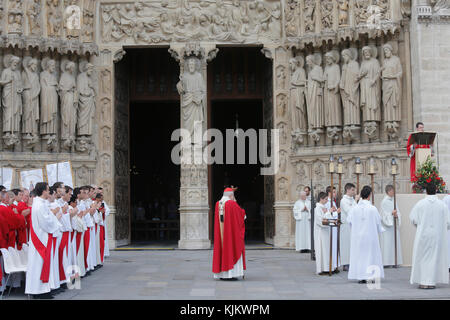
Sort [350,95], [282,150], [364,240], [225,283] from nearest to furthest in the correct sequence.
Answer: [364,240]
[225,283]
[350,95]
[282,150]

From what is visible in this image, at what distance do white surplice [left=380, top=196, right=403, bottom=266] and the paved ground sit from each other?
391mm

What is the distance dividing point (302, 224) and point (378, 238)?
6272 mm

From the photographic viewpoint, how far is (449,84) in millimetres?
16844

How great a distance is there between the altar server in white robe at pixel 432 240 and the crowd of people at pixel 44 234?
5.94 metres

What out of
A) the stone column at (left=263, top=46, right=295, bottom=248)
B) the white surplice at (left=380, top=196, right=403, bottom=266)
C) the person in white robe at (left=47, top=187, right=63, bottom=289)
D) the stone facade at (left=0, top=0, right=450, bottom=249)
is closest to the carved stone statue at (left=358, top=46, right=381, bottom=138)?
the stone facade at (left=0, top=0, right=450, bottom=249)

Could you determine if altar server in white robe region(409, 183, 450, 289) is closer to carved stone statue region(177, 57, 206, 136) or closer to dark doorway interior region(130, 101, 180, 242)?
carved stone statue region(177, 57, 206, 136)

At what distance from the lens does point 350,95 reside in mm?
17859

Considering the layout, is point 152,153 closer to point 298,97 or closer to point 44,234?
point 298,97

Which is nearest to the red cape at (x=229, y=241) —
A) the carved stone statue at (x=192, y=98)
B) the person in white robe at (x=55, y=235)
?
the person in white robe at (x=55, y=235)

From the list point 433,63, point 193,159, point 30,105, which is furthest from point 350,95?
point 30,105

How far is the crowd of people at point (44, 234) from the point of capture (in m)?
10.2

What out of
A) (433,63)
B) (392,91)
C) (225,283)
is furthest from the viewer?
(392,91)
